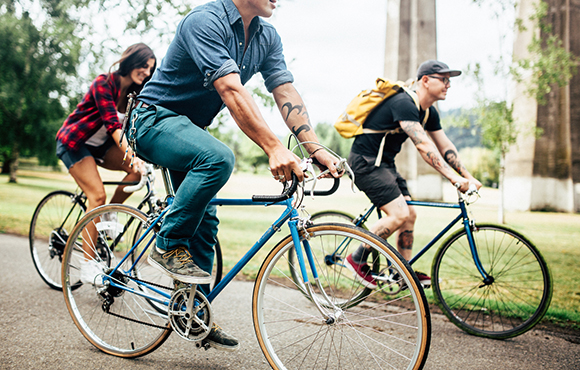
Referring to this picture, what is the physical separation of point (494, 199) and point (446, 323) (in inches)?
793

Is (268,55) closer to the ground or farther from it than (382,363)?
farther from it

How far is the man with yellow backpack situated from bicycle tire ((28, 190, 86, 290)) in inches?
107

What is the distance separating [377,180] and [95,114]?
8.71 feet

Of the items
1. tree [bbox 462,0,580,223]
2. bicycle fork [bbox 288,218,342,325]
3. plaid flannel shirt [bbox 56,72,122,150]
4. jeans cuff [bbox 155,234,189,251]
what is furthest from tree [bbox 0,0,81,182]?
bicycle fork [bbox 288,218,342,325]

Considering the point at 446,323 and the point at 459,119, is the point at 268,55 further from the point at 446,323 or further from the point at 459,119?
the point at 459,119

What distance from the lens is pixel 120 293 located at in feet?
9.19

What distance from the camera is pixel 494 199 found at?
70.5ft

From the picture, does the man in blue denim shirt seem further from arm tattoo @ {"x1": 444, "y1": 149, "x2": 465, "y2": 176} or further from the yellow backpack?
arm tattoo @ {"x1": 444, "y1": 149, "x2": 465, "y2": 176}

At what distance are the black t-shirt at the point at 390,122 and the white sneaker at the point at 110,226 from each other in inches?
84.6

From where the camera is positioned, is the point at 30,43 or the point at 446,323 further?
the point at 30,43

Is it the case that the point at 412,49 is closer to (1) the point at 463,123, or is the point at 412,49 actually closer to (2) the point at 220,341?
(1) the point at 463,123

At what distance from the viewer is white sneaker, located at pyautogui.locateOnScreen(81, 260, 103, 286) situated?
2.87 metres

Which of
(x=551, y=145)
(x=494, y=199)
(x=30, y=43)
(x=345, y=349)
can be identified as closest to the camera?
(x=345, y=349)

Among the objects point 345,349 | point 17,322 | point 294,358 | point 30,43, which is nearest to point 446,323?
point 345,349
